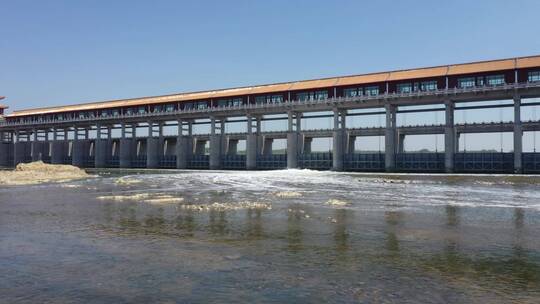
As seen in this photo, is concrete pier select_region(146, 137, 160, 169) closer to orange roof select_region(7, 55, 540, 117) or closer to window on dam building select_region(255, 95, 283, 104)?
orange roof select_region(7, 55, 540, 117)

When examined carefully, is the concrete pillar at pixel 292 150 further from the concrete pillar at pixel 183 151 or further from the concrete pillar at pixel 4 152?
the concrete pillar at pixel 4 152

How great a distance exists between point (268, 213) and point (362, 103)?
5905cm

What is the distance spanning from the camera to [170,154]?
105500 mm

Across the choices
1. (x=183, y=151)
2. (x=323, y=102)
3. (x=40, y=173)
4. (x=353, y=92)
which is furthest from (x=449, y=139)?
(x=40, y=173)

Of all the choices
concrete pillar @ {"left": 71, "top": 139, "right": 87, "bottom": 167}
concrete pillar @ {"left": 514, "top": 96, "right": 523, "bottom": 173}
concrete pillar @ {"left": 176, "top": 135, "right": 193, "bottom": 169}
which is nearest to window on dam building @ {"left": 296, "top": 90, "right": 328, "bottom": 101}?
concrete pillar @ {"left": 176, "top": 135, "right": 193, "bottom": 169}

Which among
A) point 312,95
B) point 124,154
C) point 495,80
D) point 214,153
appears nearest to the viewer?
point 495,80

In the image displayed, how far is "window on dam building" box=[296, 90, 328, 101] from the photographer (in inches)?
3179

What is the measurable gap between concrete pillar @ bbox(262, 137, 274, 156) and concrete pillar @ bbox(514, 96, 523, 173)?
1830 inches

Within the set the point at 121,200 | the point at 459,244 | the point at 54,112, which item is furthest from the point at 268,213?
the point at 54,112

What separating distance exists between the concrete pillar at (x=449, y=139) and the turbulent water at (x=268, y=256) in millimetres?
49297

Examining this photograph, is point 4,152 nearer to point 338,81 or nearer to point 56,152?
point 56,152

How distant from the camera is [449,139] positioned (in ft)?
223

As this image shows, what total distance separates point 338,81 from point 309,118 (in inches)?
436

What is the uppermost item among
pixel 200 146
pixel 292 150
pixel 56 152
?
pixel 200 146
